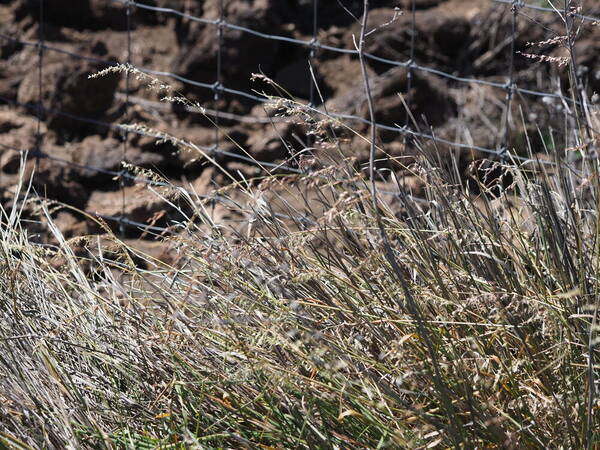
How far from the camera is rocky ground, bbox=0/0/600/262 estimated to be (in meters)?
4.18

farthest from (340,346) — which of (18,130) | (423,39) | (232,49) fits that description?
(423,39)

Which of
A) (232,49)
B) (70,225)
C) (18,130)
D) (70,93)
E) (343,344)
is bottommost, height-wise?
(70,225)

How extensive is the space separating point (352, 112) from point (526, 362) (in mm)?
2856

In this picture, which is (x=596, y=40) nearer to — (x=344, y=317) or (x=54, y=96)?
(x=54, y=96)

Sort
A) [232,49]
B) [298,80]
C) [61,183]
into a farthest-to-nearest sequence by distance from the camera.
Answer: [298,80] < [232,49] < [61,183]

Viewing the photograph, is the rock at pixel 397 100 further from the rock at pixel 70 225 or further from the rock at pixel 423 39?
the rock at pixel 70 225

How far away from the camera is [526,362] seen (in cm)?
168

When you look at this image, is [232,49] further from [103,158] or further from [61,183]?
[61,183]

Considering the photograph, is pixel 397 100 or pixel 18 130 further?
pixel 397 100

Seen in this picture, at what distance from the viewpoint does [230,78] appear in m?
4.58

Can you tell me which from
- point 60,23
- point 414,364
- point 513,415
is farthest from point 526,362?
point 60,23

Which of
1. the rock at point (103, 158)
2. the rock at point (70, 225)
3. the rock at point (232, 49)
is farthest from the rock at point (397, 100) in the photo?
the rock at point (70, 225)

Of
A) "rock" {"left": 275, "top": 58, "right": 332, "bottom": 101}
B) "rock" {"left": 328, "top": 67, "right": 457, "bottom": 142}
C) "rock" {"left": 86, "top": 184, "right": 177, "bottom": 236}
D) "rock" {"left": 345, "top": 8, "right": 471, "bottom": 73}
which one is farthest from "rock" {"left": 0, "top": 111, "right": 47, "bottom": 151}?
"rock" {"left": 345, "top": 8, "right": 471, "bottom": 73}

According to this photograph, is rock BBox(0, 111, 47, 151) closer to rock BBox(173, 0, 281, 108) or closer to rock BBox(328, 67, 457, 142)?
rock BBox(173, 0, 281, 108)
